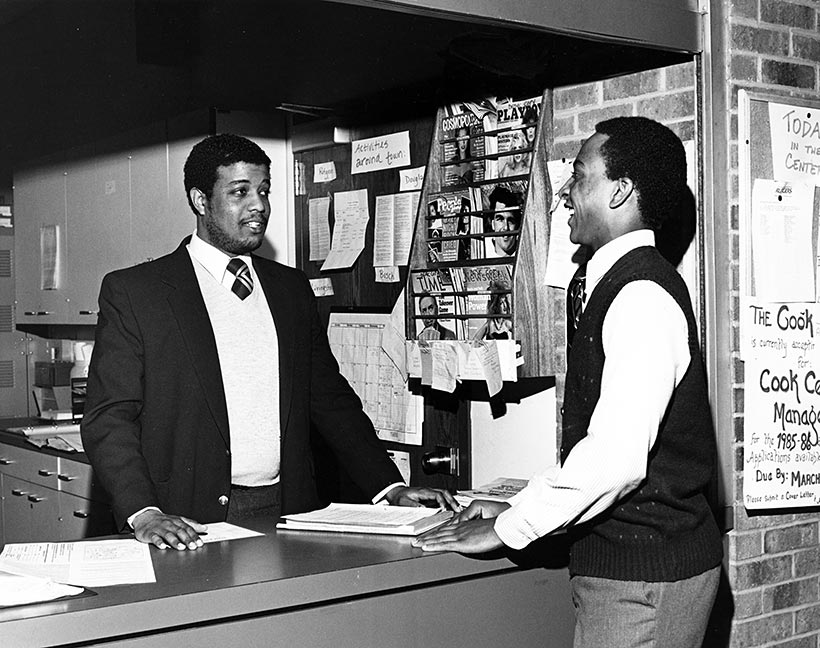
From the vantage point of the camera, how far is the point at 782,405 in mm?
3131

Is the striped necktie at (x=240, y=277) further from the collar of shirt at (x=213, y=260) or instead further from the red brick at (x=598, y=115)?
the red brick at (x=598, y=115)

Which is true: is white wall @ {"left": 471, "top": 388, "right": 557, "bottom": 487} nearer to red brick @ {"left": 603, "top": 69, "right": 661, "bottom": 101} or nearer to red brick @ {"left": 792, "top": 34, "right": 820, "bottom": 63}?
red brick @ {"left": 603, "top": 69, "right": 661, "bottom": 101}

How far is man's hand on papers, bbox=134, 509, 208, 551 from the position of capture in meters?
2.37

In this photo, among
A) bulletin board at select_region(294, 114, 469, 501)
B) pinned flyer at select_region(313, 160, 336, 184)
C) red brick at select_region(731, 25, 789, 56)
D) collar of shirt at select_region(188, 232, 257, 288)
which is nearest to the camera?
red brick at select_region(731, 25, 789, 56)

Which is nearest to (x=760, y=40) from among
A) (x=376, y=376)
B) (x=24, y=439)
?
(x=376, y=376)

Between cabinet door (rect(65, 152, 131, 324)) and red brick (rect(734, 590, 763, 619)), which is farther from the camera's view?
cabinet door (rect(65, 152, 131, 324))

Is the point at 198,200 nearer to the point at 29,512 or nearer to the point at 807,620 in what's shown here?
the point at 807,620

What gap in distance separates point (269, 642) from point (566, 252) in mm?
1638

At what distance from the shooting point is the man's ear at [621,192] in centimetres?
240

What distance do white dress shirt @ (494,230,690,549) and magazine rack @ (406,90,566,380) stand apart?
1.15m

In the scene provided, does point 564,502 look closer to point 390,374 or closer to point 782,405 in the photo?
point 782,405

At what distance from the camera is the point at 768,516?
3.14 metres

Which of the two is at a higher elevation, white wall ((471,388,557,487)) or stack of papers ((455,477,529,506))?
white wall ((471,388,557,487))

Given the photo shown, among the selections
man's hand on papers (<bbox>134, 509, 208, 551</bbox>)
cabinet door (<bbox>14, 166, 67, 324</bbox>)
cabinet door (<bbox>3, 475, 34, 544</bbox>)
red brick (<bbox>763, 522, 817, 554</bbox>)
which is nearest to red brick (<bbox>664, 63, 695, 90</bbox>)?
red brick (<bbox>763, 522, 817, 554</bbox>)
